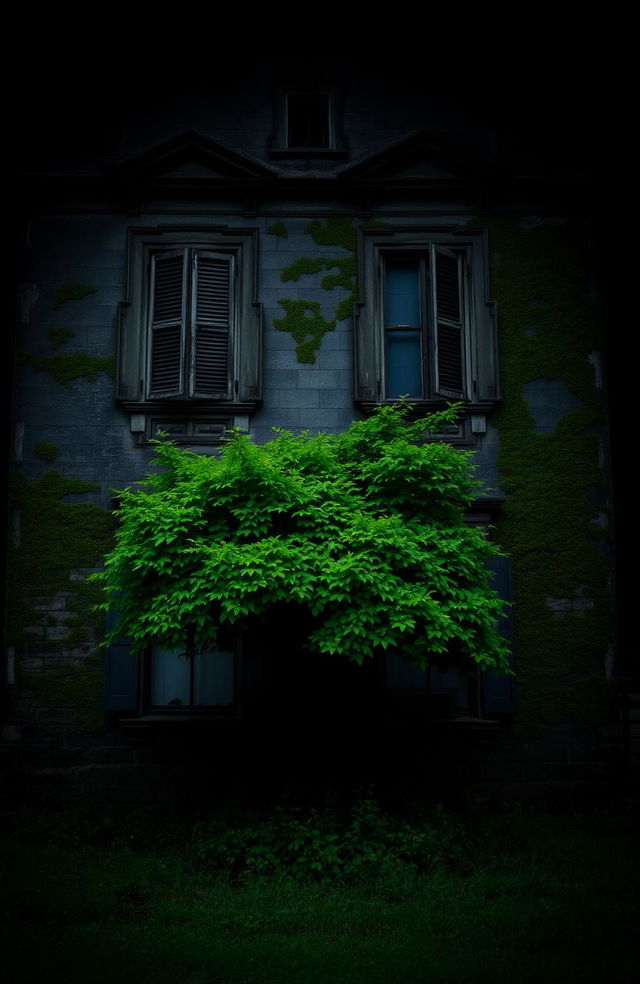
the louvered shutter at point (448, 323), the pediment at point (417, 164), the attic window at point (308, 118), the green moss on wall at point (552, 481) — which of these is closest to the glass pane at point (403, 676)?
the green moss on wall at point (552, 481)

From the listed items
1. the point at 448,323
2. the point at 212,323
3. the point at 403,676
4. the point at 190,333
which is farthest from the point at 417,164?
the point at 403,676

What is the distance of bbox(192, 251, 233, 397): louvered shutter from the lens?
9.74 metres

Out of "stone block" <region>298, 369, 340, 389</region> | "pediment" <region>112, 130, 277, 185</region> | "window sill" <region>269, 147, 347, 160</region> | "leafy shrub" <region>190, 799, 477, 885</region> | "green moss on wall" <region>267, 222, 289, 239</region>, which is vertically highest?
"window sill" <region>269, 147, 347, 160</region>

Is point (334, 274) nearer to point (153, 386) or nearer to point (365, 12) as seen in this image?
point (153, 386)

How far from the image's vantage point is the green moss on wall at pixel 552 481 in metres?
9.16

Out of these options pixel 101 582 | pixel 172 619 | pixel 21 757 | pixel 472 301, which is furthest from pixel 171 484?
pixel 472 301

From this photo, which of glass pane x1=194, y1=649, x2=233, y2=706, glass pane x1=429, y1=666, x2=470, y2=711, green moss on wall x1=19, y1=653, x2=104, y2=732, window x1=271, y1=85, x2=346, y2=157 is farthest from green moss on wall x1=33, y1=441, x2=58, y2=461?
glass pane x1=429, y1=666, x2=470, y2=711

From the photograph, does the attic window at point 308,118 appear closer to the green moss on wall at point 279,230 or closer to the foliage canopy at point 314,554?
the green moss on wall at point 279,230

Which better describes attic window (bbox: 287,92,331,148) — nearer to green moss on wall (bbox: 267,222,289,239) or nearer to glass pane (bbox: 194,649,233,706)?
green moss on wall (bbox: 267,222,289,239)

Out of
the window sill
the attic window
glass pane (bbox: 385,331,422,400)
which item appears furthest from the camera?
the attic window

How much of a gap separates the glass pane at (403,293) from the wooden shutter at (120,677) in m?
5.13

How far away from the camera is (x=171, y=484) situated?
7762 millimetres

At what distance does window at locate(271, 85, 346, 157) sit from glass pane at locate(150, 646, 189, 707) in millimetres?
6614

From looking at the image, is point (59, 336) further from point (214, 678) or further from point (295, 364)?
point (214, 678)
